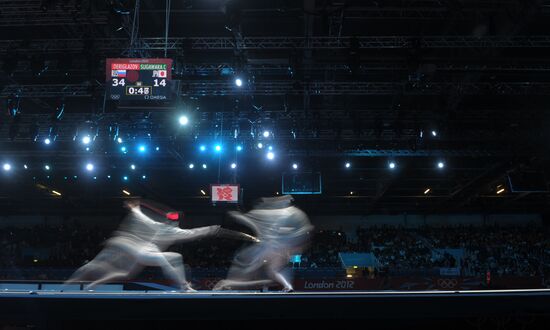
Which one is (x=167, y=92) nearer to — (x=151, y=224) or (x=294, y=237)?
(x=151, y=224)

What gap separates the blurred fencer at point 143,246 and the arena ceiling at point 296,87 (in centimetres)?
360

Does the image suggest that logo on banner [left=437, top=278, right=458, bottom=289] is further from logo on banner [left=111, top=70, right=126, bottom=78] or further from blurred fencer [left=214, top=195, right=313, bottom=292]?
logo on banner [left=111, top=70, right=126, bottom=78]

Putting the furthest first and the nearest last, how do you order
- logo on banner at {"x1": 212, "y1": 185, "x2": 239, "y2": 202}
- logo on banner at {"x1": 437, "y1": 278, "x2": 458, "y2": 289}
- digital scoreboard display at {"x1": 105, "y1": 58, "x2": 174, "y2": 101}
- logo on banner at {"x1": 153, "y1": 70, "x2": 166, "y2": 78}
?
logo on banner at {"x1": 437, "y1": 278, "x2": 458, "y2": 289} → logo on banner at {"x1": 212, "y1": 185, "x2": 239, "y2": 202} → logo on banner at {"x1": 153, "y1": 70, "x2": 166, "y2": 78} → digital scoreboard display at {"x1": 105, "y1": 58, "x2": 174, "y2": 101}

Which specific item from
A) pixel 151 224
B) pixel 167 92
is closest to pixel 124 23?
pixel 167 92

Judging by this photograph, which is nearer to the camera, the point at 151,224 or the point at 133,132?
the point at 151,224

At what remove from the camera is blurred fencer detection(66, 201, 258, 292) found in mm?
7195

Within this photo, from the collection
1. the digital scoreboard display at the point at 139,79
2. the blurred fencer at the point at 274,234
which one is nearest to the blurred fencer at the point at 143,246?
the blurred fencer at the point at 274,234

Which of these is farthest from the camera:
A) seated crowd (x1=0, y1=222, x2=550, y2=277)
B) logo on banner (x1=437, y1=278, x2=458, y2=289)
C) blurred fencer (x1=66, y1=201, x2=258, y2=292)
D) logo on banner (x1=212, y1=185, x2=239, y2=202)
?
seated crowd (x1=0, y1=222, x2=550, y2=277)

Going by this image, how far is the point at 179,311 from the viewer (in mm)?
3504

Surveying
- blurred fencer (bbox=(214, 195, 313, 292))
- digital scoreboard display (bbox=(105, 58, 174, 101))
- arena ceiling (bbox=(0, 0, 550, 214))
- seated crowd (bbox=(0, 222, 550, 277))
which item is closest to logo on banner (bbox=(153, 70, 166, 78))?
digital scoreboard display (bbox=(105, 58, 174, 101))

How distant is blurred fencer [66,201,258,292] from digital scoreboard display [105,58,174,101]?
347cm

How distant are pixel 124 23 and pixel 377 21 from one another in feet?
22.5

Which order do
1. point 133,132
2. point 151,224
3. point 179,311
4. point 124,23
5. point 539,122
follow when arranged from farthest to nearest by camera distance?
point 133,132 < point 539,122 < point 124,23 < point 151,224 < point 179,311

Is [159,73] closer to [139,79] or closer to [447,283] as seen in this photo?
[139,79]
